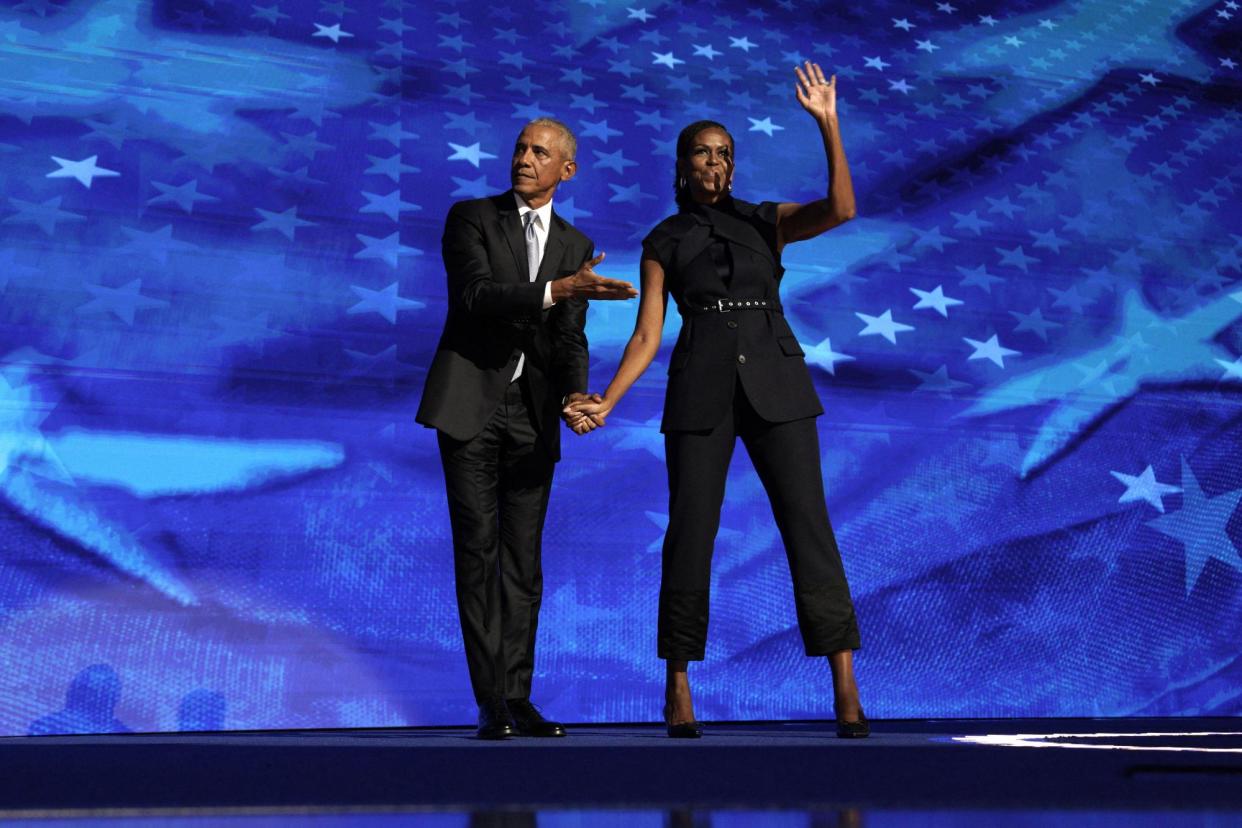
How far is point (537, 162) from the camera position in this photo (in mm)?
2484

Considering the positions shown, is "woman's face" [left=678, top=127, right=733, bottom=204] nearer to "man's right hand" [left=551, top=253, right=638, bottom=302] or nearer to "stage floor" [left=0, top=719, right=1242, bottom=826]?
"man's right hand" [left=551, top=253, right=638, bottom=302]

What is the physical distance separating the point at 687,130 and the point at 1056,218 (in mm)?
1826

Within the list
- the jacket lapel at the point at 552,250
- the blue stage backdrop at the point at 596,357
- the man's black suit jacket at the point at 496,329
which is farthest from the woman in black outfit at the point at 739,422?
the blue stage backdrop at the point at 596,357

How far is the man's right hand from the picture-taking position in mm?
2194

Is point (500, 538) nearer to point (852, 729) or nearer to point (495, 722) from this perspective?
point (495, 722)

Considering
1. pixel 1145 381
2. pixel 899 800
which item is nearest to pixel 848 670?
pixel 899 800

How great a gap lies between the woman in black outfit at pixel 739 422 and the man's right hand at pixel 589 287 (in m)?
0.21

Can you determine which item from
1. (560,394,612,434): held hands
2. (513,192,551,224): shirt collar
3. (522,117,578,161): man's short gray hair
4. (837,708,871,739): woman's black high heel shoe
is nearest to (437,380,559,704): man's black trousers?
(560,394,612,434): held hands

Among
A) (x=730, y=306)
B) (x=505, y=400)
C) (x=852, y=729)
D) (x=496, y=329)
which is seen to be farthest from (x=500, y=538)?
(x=852, y=729)

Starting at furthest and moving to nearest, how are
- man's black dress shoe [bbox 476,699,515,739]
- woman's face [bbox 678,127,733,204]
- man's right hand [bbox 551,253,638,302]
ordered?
woman's face [bbox 678,127,733,204]
man's black dress shoe [bbox 476,699,515,739]
man's right hand [bbox 551,253,638,302]

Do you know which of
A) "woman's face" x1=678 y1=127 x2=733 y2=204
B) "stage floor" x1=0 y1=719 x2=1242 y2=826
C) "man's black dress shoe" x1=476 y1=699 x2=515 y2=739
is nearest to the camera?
"stage floor" x1=0 y1=719 x2=1242 y2=826

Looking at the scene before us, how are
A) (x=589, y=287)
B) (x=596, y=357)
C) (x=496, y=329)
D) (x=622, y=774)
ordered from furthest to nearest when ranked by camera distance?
(x=596, y=357), (x=496, y=329), (x=589, y=287), (x=622, y=774)

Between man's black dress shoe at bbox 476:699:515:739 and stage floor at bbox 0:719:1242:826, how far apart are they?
0.08 m

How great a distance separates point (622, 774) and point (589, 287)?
893mm
